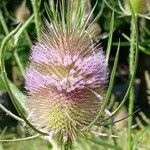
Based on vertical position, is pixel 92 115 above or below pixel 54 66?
below

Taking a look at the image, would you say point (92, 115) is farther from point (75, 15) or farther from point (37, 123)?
point (75, 15)

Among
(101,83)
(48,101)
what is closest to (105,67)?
(101,83)

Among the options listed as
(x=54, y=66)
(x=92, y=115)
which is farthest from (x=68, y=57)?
(x=92, y=115)

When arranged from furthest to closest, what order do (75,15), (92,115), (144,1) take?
(144,1)
(92,115)
(75,15)

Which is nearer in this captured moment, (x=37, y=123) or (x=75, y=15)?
(x=75, y=15)

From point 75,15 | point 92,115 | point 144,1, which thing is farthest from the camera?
point 144,1

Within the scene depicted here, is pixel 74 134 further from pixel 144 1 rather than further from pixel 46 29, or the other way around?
pixel 144 1

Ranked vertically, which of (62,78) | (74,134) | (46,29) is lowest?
(74,134)
